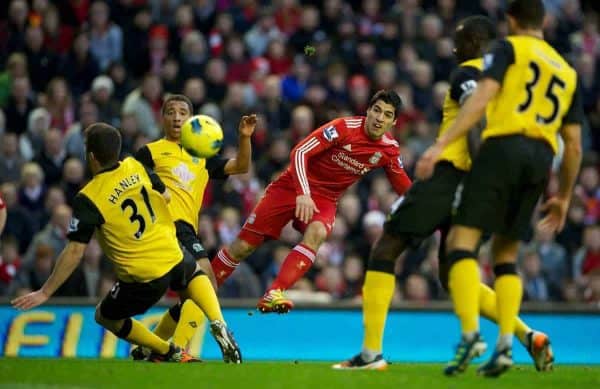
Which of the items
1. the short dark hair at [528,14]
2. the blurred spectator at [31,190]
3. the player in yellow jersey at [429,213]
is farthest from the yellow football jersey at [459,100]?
the blurred spectator at [31,190]

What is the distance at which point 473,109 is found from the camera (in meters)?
9.23

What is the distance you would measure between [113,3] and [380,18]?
11.9 ft

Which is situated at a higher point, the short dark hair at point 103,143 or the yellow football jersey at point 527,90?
the yellow football jersey at point 527,90

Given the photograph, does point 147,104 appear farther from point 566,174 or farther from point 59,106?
point 566,174

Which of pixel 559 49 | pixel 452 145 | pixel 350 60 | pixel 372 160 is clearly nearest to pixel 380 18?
pixel 350 60

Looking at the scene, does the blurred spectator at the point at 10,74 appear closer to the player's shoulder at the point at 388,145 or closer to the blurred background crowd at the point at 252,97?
the blurred background crowd at the point at 252,97

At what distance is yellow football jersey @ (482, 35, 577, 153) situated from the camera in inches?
369

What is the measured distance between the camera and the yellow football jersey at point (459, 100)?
9.93 meters

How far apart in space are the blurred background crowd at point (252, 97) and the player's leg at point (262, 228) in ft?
11.7

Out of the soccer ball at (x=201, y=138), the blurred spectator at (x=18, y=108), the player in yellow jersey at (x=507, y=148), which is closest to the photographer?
the player in yellow jersey at (x=507, y=148)

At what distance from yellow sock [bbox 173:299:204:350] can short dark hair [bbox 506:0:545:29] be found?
3.97 m

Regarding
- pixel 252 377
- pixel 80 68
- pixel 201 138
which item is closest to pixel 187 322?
pixel 201 138

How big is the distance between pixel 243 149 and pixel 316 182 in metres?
0.74

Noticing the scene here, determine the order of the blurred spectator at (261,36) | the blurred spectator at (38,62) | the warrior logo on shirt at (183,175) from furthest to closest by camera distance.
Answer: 1. the blurred spectator at (261,36)
2. the blurred spectator at (38,62)
3. the warrior logo on shirt at (183,175)
